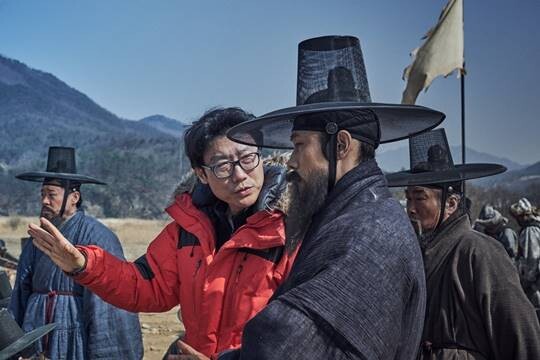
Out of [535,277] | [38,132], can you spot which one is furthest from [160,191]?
[38,132]

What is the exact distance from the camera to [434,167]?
13.5 ft

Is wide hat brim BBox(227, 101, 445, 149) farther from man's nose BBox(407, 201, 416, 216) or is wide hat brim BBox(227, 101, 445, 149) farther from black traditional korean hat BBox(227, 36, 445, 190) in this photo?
man's nose BBox(407, 201, 416, 216)

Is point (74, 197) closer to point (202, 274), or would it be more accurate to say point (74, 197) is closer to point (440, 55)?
point (202, 274)

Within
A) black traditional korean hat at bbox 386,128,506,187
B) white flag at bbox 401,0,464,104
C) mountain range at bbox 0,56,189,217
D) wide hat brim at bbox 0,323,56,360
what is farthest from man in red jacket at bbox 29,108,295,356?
white flag at bbox 401,0,464,104

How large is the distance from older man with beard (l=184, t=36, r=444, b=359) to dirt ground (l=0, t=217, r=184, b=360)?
7586mm

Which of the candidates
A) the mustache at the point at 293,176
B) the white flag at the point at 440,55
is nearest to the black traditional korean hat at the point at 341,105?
the mustache at the point at 293,176

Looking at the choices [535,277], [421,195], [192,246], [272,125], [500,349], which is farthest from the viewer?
[535,277]

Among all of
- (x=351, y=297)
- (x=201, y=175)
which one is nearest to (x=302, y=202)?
(x=351, y=297)

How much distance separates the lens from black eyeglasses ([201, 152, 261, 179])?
2.85 meters

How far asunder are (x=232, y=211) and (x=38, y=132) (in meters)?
123

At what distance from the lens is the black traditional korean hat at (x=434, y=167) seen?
3.91 m

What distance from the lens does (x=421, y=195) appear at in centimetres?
394

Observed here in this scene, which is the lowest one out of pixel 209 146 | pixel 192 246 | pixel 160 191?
pixel 160 191

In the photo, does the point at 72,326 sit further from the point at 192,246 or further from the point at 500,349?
the point at 500,349
